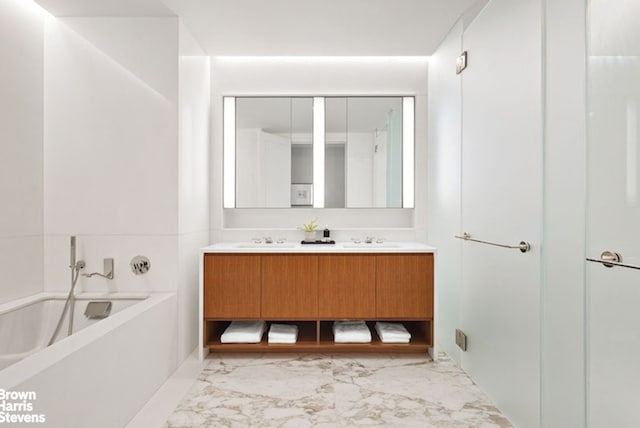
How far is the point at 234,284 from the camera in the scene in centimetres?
293

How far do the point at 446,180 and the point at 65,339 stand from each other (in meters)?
2.52

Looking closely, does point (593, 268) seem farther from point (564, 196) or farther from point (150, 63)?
point (150, 63)

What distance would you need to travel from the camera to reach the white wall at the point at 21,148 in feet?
7.87

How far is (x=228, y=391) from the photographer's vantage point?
7.97 feet

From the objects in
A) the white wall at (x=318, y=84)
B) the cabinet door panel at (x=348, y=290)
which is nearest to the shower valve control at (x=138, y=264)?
the white wall at (x=318, y=84)

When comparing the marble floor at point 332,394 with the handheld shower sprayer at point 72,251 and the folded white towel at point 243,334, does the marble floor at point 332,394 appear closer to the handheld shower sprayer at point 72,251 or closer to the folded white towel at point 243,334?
the folded white towel at point 243,334

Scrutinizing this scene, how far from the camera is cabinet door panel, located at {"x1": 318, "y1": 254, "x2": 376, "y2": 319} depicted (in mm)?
2938

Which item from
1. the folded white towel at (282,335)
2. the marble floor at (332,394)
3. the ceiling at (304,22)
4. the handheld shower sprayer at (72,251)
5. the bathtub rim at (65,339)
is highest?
the ceiling at (304,22)

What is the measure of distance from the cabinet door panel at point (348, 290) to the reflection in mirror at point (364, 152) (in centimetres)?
81

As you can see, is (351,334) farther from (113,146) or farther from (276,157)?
(113,146)

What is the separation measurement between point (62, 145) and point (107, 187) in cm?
41

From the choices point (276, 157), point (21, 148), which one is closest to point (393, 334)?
point (276, 157)

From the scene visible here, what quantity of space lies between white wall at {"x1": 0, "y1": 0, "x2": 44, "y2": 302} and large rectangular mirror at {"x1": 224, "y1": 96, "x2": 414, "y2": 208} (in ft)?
4.56

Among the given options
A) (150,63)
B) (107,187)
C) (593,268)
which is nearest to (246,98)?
(150,63)
